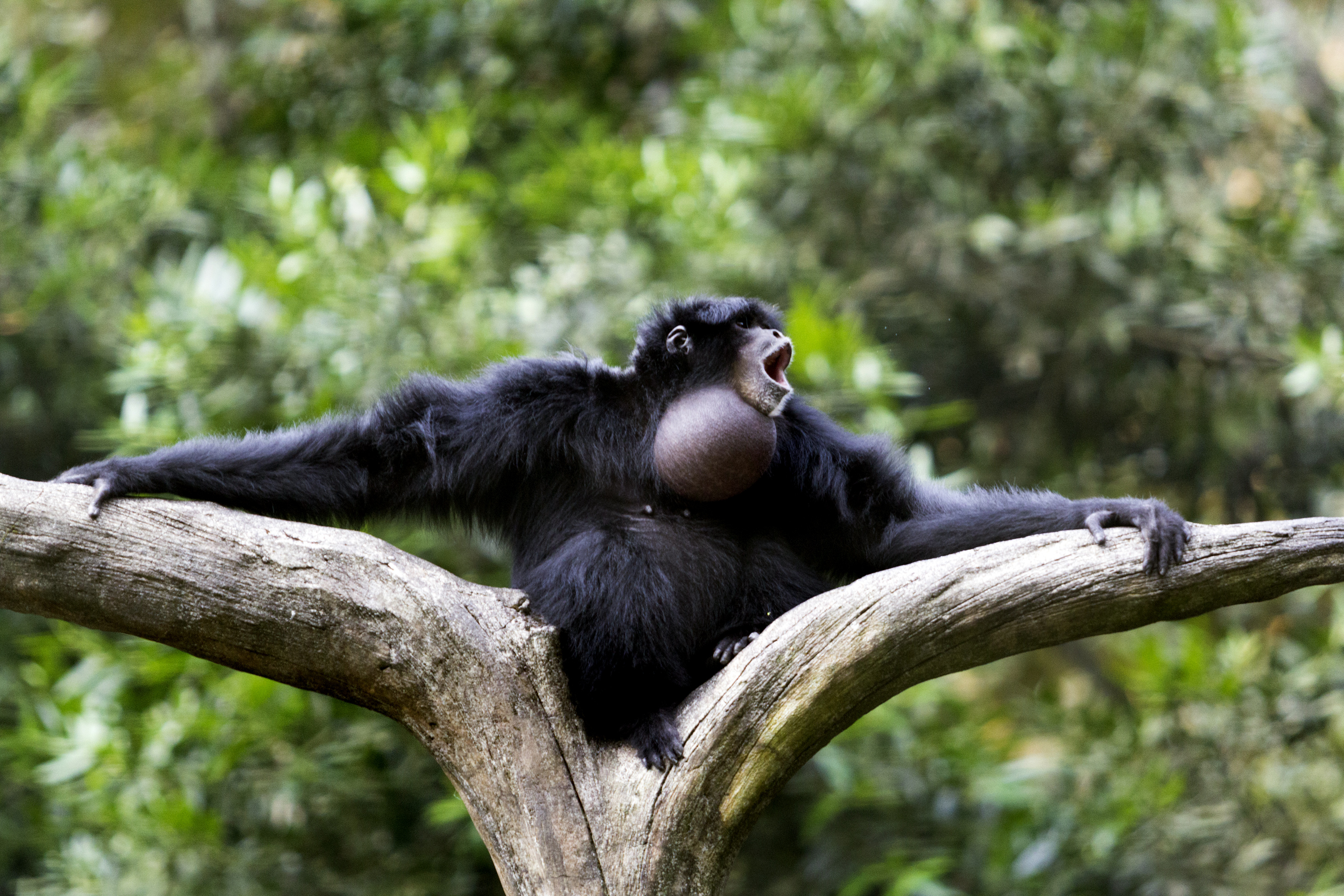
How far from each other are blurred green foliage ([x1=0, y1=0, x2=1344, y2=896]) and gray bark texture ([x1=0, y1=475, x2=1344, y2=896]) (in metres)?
1.77

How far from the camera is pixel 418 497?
105 inches

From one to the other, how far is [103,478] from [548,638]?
998 millimetres

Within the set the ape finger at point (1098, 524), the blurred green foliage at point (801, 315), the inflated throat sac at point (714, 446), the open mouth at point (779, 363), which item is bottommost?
the blurred green foliage at point (801, 315)

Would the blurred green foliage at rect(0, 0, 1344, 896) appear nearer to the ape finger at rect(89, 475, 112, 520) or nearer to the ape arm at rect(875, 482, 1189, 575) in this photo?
the ape arm at rect(875, 482, 1189, 575)

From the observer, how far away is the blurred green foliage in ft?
14.0

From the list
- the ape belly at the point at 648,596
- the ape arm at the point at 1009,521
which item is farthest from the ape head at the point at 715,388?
the ape arm at the point at 1009,521

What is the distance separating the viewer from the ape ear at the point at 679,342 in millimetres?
2754

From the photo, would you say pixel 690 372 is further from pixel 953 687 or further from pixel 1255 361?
pixel 953 687

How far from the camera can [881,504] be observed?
9.25 ft

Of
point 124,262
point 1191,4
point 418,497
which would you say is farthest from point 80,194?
point 1191,4

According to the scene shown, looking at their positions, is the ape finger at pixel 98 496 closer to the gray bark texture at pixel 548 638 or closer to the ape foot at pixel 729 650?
the gray bark texture at pixel 548 638

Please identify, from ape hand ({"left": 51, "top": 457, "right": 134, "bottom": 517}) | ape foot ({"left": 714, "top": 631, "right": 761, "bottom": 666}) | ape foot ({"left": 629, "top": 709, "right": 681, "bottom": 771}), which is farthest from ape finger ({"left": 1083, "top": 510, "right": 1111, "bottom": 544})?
ape hand ({"left": 51, "top": 457, "right": 134, "bottom": 517})

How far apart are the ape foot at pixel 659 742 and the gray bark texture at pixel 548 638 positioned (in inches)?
0.9

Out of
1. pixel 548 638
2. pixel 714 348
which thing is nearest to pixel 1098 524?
pixel 714 348
